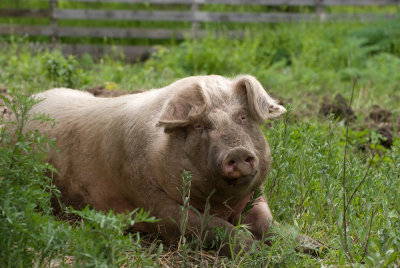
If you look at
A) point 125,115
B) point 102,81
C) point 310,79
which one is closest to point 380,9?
point 310,79

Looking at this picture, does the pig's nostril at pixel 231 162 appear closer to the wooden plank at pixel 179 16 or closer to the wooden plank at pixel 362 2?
the wooden plank at pixel 179 16

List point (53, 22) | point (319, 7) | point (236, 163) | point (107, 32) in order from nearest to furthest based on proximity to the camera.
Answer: point (236, 163) < point (53, 22) < point (107, 32) < point (319, 7)

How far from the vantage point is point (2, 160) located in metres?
2.91

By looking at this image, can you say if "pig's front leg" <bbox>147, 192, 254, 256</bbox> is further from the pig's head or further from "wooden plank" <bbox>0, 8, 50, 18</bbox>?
"wooden plank" <bbox>0, 8, 50, 18</bbox>

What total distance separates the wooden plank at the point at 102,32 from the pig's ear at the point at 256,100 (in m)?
9.20

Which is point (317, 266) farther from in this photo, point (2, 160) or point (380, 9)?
point (380, 9)

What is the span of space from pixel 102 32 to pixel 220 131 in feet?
33.5

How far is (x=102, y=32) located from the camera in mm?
13133

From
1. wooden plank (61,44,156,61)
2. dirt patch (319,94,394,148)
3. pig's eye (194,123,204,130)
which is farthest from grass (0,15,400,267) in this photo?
wooden plank (61,44,156,61)

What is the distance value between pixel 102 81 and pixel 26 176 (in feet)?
16.4

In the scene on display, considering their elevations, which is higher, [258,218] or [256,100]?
[256,100]

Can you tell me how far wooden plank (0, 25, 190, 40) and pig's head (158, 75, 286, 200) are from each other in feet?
30.4

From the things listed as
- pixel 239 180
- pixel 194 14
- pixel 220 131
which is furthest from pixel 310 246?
pixel 194 14

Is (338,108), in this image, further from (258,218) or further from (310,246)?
(310,246)
